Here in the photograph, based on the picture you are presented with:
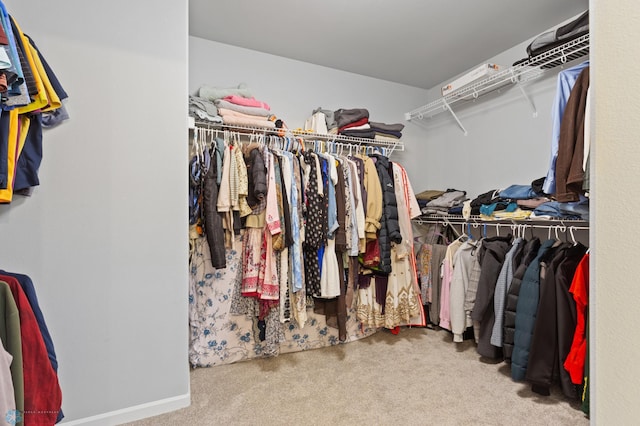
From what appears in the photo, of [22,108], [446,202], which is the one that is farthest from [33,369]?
[446,202]

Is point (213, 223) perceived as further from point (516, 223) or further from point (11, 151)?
point (516, 223)

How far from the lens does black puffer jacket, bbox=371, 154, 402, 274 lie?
2.56 m

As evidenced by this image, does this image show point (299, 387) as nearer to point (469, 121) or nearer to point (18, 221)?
point (18, 221)

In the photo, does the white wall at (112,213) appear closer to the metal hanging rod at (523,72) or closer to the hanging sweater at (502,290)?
the hanging sweater at (502,290)

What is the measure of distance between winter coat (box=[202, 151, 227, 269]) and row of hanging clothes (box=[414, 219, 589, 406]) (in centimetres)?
172

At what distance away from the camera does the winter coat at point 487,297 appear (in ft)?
7.58

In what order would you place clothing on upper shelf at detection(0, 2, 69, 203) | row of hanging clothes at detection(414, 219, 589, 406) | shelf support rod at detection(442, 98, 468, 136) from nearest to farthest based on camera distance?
clothing on upper shelf at detection(0, 2, 69, 203), row of hanging clothes at detection(414, 219, 589, 406), shelf support rod at detection(442, 98, 468, 136)

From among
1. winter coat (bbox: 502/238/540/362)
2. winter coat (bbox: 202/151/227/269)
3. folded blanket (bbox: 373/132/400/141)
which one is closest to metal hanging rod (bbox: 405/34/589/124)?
folded blanket (bbox: 373/132/400/141)

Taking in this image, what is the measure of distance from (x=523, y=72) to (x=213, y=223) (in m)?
2.37

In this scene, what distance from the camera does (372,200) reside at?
2.58 metres

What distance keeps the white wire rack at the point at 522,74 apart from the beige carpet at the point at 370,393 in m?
2.00

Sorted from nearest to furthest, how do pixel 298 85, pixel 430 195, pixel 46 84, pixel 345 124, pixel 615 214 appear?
pixel 615 214
pixel 46 84
pixel 345 124
pixel 298 85
pixel 430 195

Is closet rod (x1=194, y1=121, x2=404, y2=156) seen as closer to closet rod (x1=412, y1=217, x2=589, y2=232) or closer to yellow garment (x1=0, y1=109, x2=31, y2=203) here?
closet rod (x1=412, y1=217, x2=589, y2=232)

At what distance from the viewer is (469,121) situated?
3.24 metres
